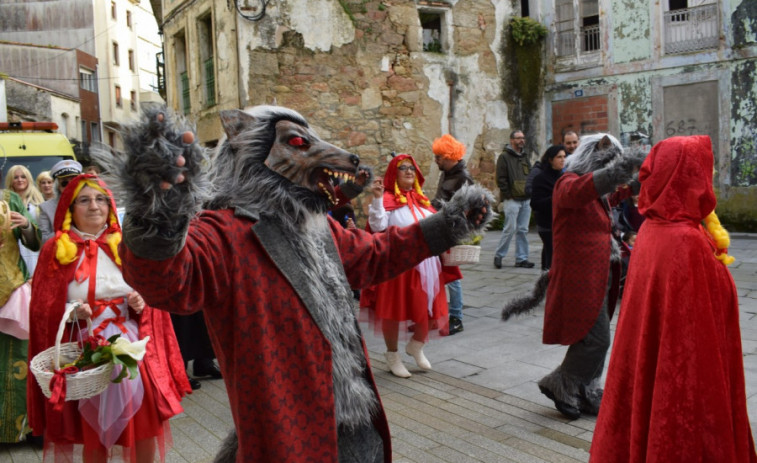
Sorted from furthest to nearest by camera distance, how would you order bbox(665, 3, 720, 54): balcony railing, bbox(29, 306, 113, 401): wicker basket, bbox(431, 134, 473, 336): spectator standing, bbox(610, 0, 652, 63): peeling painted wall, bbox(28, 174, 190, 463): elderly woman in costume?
bbox(610, 0, 652, 63): peeling painted wall < bbox(665, 3, 720, 54): balcony railing < bbox(431, 134, 473, 336): spectator standing < bbox(28, 174, 190, 463): elderly woman in costume < bbox(29, 306, 113, 401): wicker basket

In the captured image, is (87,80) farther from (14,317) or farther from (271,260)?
(271,260)

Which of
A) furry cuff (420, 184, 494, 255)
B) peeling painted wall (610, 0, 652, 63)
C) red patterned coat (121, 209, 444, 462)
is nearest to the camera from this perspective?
red patterned coat (121, 209, 444, 462)

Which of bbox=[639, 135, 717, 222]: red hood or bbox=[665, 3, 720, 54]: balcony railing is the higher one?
bbox=[665, 3, 720, 54]: balcony railing

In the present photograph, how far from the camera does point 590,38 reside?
17219 mm

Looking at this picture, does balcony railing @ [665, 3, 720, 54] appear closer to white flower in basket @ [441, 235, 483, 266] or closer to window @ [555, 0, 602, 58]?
window @ [555, 0, 602, 58]

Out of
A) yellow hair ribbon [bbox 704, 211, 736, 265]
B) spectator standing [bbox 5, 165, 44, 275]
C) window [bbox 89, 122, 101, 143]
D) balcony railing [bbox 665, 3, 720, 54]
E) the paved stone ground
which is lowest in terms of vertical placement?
the paved stone ground

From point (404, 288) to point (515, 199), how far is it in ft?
17.4

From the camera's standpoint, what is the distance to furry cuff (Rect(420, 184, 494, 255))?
262 centimetres

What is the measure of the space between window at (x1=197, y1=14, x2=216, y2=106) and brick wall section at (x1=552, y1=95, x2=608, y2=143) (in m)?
8.34

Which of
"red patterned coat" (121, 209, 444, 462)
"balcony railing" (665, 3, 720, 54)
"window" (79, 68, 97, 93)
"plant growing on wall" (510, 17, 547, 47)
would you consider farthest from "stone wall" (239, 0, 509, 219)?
"window" (79, 68, 97, 93)

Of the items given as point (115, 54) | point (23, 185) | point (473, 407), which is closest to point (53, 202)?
point (23, 185)

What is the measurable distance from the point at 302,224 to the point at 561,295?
268 centimetres

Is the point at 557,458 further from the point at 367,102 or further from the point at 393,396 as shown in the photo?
the point at 367,102

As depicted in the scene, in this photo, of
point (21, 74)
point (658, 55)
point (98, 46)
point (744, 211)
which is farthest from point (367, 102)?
point (98, 46)
